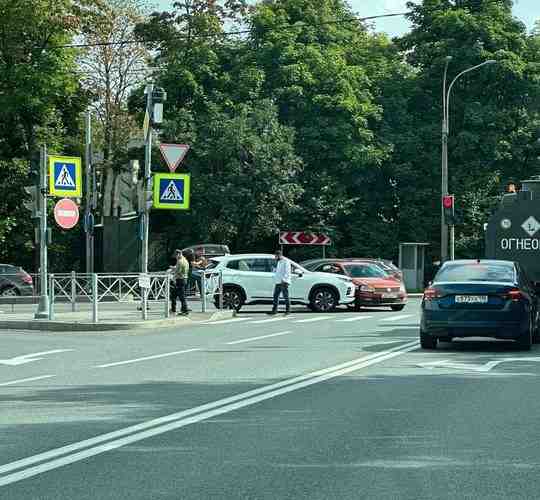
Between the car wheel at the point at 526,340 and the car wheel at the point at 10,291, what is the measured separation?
84.6 ft

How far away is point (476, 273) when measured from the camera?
1905cm

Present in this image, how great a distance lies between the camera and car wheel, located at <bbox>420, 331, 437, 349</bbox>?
742 inches

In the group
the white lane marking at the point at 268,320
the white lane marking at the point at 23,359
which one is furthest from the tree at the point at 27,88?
the white lane marking at the point at 23,359

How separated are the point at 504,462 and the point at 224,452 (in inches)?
77.1

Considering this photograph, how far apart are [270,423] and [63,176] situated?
59.3 feet

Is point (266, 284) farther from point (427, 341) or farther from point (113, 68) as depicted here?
point (113, 68)

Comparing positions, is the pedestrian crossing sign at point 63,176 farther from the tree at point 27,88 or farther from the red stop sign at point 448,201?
the tree at point 27,88

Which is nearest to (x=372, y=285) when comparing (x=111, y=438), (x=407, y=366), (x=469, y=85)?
(x=407, y=366)

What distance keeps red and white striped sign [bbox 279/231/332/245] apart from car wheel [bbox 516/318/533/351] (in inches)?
1098

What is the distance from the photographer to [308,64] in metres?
51.7

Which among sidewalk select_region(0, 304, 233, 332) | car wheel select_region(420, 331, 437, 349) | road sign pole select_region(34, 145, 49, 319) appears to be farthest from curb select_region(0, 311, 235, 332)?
car wheel select_region(420, 331, 437, 349)

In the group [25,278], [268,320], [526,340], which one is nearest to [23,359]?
[526,340]

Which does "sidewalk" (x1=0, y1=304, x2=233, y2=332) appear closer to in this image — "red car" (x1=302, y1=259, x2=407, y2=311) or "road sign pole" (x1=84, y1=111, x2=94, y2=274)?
"red car" (x1=302, y1=259, x2=407, y2=311)

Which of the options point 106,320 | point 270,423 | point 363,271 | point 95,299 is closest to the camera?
point 270,423
